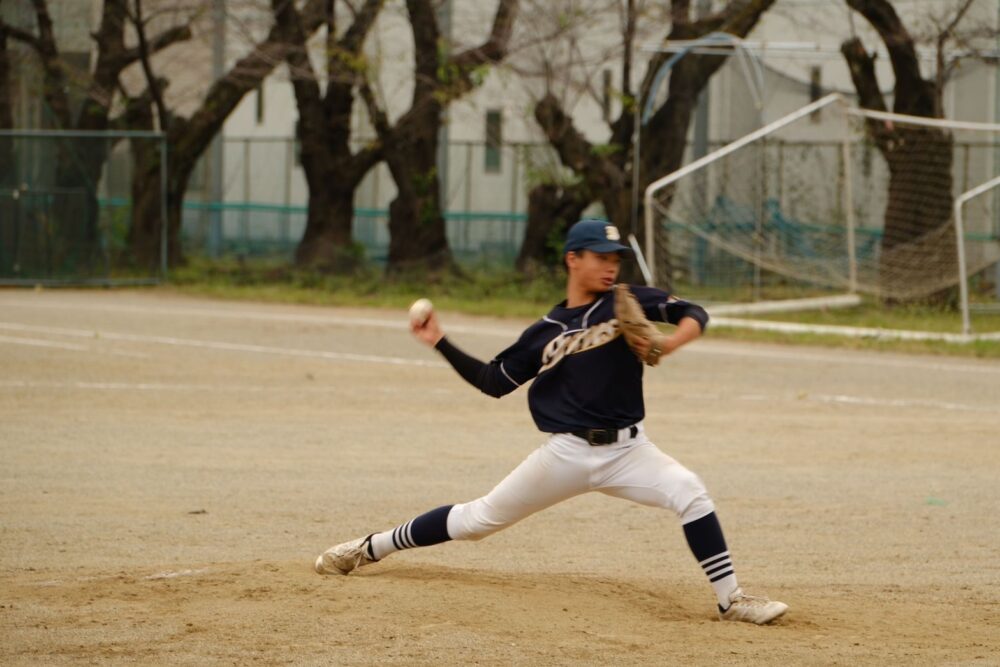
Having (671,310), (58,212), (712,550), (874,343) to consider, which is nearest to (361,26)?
(58,212)

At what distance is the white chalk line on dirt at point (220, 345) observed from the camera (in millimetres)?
16422

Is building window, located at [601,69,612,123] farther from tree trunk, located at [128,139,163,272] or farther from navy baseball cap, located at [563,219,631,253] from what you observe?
navy baseball cap, located at [563,219,631,253]

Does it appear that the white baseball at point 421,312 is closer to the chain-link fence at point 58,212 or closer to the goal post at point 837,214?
the goal post at point 837,214

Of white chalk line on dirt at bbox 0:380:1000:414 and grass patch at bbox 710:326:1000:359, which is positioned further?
grass patch at bbox 710:326:1000:359

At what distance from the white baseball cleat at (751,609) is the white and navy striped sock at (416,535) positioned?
4.16ft

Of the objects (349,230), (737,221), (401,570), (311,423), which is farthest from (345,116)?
(401,570)

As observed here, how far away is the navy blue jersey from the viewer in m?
5.82

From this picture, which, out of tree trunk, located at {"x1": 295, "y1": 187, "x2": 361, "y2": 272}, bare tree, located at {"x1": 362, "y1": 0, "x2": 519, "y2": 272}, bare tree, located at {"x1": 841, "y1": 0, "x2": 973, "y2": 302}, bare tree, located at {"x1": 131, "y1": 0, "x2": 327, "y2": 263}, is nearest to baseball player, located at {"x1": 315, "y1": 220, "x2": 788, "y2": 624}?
bare tree, located at {"x1": 841, "y1": 0, "x2": 973, "y2": 302}

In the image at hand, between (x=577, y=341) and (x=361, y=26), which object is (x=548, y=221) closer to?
(x=361, y=26)

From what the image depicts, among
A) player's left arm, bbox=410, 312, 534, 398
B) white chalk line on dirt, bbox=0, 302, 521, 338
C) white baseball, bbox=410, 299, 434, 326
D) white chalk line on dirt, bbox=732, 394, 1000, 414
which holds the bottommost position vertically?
white chalk line on dirt, bbox=0, 302, 521, 338

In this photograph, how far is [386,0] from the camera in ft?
86.5

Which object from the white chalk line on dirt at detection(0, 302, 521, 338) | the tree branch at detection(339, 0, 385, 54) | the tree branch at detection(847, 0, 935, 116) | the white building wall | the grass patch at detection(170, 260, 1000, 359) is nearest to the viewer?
the grass patch at detection(170, 260, 1000, 359)

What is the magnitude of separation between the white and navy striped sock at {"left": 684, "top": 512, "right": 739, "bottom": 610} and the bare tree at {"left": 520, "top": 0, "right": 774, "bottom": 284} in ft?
60.6

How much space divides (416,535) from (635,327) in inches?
58.8
